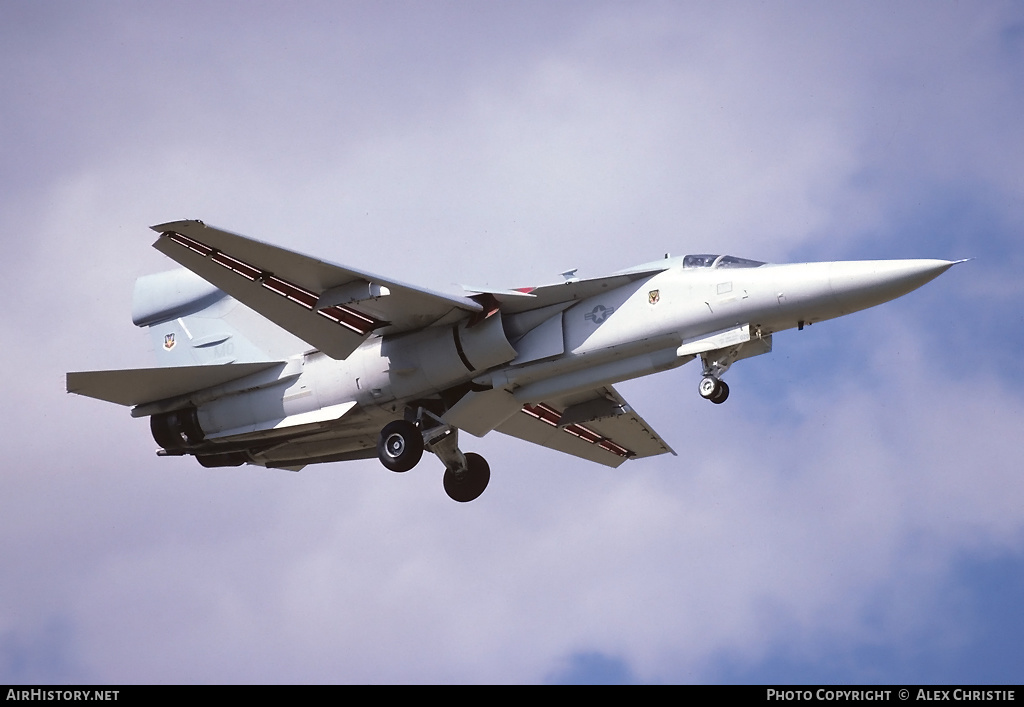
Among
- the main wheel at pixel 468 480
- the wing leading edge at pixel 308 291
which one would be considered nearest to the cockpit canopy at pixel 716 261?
the wing leading edge at pixel 308 291

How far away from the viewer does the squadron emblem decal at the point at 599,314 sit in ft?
73.5

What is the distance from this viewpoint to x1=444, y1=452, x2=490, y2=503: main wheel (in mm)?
26688

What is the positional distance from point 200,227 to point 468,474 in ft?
25.9

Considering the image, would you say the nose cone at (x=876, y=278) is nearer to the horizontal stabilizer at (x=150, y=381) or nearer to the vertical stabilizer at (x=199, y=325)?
the vertical stabilizer at (x=199, y=325)

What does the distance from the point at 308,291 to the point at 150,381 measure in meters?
3.82

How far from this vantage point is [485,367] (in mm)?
23078

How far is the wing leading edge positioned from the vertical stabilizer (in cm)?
162

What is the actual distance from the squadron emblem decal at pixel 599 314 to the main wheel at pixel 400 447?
11.9ft

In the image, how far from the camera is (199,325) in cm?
2655

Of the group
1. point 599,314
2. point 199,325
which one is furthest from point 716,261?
point 199,325

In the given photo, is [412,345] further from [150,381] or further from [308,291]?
[150,381]

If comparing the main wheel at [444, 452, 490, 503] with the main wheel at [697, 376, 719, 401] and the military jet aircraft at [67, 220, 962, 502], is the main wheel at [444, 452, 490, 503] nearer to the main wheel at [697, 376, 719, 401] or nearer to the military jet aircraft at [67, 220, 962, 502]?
the military jet aircraft at [67, 220, 962, 502]
